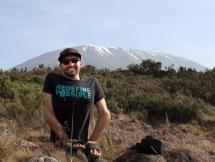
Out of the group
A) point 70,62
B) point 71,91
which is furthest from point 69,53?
point 71,91

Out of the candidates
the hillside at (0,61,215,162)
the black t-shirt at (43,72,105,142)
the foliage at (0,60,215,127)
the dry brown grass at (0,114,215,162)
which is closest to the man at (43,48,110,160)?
the black t-shirt at (43,72,105,142)

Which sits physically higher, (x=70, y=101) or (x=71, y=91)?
(x=71, y=91)

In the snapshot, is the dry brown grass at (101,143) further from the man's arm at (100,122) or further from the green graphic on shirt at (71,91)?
the green graphic on shirt at (71,91)

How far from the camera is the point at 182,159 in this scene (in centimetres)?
688

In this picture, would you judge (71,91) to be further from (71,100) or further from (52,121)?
(52,121)

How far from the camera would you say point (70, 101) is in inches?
202

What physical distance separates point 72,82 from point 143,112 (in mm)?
11164

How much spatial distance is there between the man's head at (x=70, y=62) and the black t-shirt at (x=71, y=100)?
7cm

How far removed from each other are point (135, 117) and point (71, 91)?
1027cm

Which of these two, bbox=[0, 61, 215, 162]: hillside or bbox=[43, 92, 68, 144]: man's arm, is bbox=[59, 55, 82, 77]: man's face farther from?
bbox=[0, 61, 215, 162]: hillside

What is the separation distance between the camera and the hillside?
6.85 meters

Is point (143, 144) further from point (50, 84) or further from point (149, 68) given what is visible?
point (149, 68)

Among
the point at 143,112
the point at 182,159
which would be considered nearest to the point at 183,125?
→ the point at 143,112

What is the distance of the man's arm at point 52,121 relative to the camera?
4.98 m
